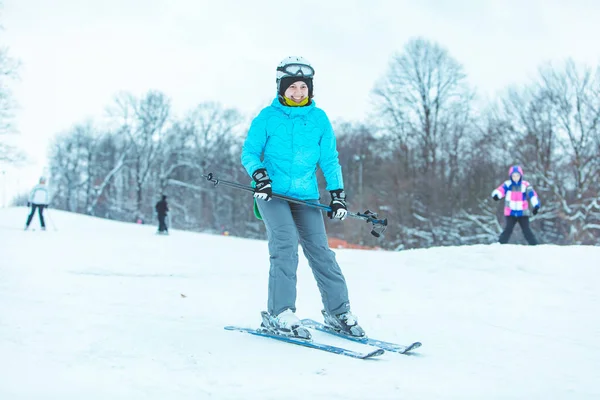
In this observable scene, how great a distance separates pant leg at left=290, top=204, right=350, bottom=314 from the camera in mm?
4055

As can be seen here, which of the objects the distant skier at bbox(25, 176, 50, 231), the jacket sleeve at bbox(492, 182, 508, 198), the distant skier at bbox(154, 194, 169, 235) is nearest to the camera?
the jacket sleeve at bbox(492, 182, 508, 198)

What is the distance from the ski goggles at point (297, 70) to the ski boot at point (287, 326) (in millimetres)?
1755

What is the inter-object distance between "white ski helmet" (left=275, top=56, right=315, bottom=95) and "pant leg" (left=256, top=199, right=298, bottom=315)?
1.01 meters

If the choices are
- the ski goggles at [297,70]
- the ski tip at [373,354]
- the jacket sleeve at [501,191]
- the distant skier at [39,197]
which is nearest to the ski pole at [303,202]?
the ski goggles at [297,70]

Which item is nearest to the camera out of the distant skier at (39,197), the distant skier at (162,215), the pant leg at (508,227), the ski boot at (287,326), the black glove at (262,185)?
the ski boot at (287,326)

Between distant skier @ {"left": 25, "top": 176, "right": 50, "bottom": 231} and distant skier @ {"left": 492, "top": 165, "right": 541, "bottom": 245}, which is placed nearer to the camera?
distant skier @ {"left": 492, "top": 165, "right": 541, "bottom": 245}

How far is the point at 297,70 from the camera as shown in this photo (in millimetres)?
4102

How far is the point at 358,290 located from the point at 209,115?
5113 centimetres

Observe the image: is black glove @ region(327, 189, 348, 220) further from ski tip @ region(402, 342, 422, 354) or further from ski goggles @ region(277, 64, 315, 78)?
ski tip @ region(402, 342, 422, 354)

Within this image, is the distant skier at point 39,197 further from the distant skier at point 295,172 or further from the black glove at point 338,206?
the black glove at point 338,206

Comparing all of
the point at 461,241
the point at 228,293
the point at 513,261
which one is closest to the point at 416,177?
the point at 461,241

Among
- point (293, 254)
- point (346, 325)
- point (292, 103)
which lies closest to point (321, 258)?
point (293, 254)

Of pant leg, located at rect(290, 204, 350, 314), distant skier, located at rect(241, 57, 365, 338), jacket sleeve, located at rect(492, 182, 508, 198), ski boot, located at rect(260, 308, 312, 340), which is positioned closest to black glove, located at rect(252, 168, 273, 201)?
distant skier, located at rect(241, 57, 365, 338)

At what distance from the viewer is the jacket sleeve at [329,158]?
4.21 metres
